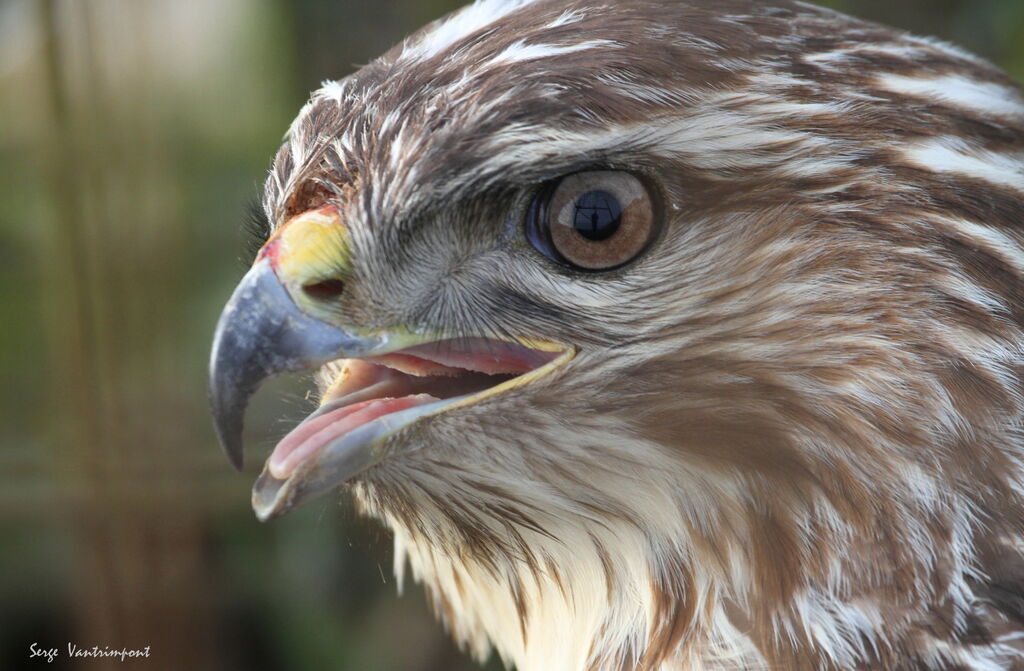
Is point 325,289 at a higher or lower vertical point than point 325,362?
higher

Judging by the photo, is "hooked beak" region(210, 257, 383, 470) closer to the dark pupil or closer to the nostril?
the nostril

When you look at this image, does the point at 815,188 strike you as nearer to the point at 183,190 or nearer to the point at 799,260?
the point at 799,260

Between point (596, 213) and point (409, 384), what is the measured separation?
0.39 metres

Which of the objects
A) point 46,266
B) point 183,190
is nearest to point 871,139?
point 183,190

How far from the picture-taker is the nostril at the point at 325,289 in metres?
1.70

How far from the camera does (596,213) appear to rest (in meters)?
1.70

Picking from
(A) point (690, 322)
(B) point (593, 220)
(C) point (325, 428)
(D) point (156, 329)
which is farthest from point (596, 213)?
(D) point (156, 329)

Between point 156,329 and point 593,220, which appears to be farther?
point 156,329

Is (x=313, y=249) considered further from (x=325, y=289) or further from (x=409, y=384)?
(x=409, y=384)

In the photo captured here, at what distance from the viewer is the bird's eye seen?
1695 mm

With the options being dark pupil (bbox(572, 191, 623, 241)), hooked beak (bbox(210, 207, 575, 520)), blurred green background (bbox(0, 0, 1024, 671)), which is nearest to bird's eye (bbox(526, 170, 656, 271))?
dark pupil (bbox(572, 191, 623, 241))

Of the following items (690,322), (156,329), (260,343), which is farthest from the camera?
(156,329)

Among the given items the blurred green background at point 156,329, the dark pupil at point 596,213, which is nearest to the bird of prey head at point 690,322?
the dark pupil at point 596,213

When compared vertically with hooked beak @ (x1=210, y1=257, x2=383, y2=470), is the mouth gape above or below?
below
